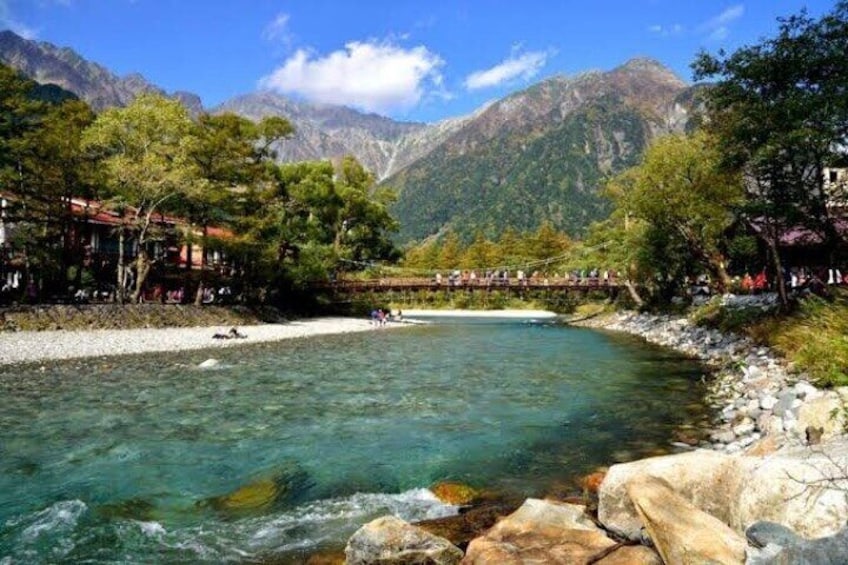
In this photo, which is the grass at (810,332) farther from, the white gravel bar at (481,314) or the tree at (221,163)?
the white gravel bar at (481,314)

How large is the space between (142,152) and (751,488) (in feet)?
101

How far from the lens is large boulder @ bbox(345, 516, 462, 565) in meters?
5.08

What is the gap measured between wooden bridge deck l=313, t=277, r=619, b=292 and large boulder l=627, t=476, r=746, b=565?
43354mm

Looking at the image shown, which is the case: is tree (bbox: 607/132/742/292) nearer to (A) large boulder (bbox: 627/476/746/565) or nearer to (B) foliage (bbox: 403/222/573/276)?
(A) large boulder (bbox: 627/476/746/565)

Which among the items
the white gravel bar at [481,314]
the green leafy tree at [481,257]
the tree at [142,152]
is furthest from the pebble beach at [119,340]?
the green leafy tree at [481,257]

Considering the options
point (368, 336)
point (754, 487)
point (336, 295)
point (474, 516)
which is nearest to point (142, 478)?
point (474, 516)

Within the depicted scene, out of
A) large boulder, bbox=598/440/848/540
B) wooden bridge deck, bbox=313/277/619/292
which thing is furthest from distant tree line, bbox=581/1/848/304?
wooden bridge deck, bbox=313/277/619/292

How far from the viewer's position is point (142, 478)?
8102mm

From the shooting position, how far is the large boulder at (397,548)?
5082 mm

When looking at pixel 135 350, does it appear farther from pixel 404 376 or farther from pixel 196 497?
pixel 196 497

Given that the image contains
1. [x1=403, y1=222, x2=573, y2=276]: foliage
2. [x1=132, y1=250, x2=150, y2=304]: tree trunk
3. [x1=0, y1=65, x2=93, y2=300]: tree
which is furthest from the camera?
[x1=403, y1=222, x2=573, y2=276]: foliage

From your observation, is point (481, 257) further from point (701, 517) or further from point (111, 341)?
point (701, 517)

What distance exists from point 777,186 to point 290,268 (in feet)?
96.1

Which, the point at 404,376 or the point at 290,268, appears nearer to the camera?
the point at 404,376
